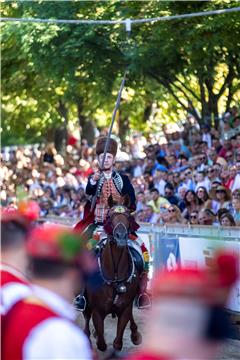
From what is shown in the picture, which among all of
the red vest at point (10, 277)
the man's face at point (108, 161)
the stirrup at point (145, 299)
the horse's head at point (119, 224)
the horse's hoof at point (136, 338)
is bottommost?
the horse's hoof at point (136, 338)

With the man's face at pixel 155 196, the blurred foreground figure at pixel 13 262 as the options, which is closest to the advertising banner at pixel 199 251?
the man's face at pixel 155 196

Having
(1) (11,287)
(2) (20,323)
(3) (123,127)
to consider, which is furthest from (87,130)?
(2) (20,323)

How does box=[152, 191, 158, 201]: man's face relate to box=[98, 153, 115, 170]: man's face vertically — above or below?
below

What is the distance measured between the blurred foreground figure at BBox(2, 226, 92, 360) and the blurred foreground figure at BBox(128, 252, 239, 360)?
28cm

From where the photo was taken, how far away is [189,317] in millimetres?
2727

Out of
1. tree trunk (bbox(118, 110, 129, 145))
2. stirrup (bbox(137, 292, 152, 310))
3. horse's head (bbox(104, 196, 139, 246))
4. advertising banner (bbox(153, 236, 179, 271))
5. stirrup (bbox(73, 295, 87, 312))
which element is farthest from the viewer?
tree trunk (bbox(118, 110, 129, 145))

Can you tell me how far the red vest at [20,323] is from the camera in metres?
2.94

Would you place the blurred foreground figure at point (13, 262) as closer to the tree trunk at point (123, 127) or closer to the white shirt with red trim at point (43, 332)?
the white shirt with red trim at point (43, 332)

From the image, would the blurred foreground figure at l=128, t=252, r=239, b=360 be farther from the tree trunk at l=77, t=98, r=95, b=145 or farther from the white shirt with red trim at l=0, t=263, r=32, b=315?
the tree trunk at l=77, t=98, r=95, b=145

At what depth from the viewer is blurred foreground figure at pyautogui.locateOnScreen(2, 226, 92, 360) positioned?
2.90 m

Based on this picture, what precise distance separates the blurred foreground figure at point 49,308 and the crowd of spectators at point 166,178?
569 cm

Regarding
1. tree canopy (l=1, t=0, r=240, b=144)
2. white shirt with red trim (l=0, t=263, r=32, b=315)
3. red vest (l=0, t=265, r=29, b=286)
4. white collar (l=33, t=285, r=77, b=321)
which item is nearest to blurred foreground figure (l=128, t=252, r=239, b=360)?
white collar (l=33, t=285, r=77, b=321)

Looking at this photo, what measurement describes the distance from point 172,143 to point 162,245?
787 centimetres

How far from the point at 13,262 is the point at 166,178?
13.9 meters
